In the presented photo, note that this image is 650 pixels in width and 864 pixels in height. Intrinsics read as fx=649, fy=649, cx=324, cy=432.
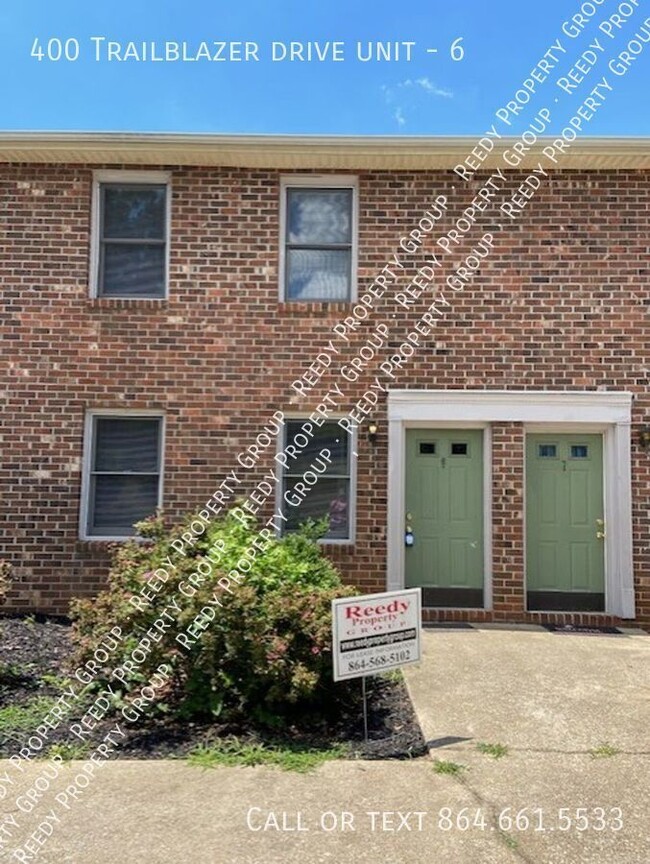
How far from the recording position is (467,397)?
24.7 feet

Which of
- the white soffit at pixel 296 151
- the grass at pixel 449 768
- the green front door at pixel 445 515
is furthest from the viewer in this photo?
the green front door at pixel 445 515

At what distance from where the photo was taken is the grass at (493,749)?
13.2 feet

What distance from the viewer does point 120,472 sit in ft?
25.3

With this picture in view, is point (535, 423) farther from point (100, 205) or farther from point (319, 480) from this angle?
point (100, 205)

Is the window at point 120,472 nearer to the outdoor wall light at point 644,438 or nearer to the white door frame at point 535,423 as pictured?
the white door frame at point 535,423

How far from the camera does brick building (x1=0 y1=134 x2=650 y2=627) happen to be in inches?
295

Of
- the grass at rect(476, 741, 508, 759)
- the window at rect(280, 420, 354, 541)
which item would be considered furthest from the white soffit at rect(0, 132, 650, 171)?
the grass at rect(476, 741, 508, 759)

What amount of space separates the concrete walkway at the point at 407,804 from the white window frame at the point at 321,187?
15.8 ft

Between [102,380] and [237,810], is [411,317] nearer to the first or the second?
[102,380]

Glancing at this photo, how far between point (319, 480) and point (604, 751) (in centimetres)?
428

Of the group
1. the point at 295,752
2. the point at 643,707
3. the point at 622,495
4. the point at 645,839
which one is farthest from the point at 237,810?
the point at 622,495

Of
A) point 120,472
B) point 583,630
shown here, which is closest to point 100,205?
point 120,472

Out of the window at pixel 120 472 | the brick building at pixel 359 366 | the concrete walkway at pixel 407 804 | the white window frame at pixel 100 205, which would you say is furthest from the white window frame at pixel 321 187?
the concrete walkway at pixel 407 804

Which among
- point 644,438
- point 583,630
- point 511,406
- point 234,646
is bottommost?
point 583,630
